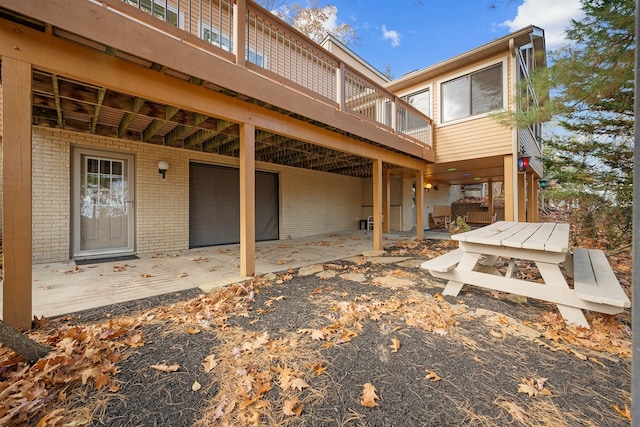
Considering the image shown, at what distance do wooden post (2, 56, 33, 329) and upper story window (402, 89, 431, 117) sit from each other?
28.5 feet

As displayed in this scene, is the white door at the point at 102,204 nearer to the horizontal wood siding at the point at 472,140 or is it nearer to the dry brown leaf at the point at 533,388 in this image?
the dry brown leaf at the point at 533,388

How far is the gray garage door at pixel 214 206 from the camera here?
6.77m

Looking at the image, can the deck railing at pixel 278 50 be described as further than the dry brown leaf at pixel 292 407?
Yes

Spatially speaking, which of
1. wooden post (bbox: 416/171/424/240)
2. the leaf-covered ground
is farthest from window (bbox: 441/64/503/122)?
the leaf-covered ground

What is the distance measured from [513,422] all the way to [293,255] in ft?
15.5

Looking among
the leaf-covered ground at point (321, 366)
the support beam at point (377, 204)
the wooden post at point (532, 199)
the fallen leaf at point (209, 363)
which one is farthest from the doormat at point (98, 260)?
the wooden post at point (532, 199)

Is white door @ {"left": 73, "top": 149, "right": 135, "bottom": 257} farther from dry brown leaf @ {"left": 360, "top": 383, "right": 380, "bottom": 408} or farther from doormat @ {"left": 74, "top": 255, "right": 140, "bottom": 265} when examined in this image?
dry brown leaf @ {"left": 360, "top": 383, "right": 380, "bottom": 408}

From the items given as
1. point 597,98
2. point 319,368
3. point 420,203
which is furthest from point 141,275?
point 597,98

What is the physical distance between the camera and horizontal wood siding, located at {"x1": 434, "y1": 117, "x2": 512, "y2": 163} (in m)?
6.62

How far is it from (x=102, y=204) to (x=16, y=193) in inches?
155

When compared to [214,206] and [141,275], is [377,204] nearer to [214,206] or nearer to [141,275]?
[214,206]

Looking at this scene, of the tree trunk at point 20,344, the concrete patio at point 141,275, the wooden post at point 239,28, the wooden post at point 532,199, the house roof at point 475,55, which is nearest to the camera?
the tree trunk at point 20,344

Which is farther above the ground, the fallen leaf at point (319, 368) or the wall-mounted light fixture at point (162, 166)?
the wall-mounted light fixture at point (162, 166)

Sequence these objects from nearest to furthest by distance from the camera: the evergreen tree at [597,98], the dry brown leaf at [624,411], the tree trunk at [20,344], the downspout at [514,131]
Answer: the dry brown leaf at [624,411]
the tree trunk at [20,344]
the evergreen tree at [597,98]
the downspout at [514,131]
